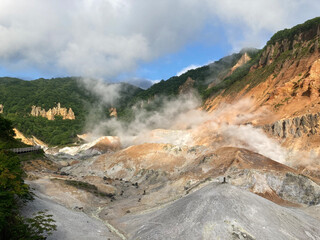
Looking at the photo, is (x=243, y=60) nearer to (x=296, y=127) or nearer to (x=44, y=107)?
(x=296, y=127)

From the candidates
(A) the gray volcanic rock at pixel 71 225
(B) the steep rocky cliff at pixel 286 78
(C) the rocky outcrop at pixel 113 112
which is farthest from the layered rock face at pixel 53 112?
(A) the gray volcanic rock at pixel 71 225

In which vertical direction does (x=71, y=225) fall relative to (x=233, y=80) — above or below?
below

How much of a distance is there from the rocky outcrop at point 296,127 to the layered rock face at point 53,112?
132 meters

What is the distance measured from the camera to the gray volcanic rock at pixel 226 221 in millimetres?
16734

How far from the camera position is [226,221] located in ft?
56.3

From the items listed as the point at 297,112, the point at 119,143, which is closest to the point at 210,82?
the point at 119,143

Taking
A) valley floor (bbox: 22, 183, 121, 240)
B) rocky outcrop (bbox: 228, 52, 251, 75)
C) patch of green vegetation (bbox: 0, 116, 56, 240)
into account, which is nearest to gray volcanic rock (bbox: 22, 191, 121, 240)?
valley floor (bbox: 22, 183, 121, 240)

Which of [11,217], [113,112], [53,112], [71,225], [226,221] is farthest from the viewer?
[113,112]

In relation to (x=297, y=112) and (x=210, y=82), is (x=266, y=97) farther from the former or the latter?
(x=210, y=82)

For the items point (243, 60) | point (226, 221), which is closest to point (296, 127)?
point (226, 221)

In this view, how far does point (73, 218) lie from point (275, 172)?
27621 mm

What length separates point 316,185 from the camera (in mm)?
30656

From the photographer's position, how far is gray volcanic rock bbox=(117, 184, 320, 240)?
16.7 meters

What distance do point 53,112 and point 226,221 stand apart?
153m
